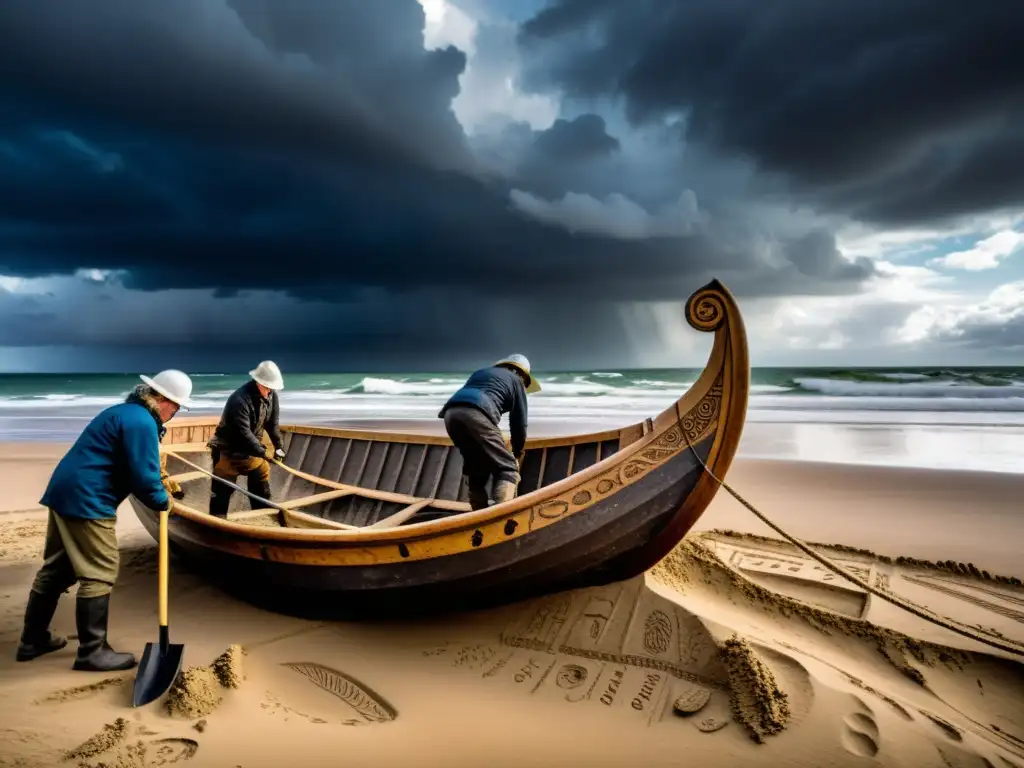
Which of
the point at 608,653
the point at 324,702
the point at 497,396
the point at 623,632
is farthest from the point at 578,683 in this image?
the point at 497,396

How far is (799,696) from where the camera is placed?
296 centimetres

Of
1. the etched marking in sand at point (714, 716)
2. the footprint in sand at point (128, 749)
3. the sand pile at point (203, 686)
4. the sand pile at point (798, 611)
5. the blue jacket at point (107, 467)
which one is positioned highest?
the blue jacket at point (107, 467)

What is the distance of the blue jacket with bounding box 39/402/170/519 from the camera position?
129 inches

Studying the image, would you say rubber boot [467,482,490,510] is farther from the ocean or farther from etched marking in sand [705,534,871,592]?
the ocean

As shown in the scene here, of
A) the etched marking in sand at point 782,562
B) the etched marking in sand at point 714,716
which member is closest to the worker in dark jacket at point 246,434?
the etched marking in sand at point 714,716

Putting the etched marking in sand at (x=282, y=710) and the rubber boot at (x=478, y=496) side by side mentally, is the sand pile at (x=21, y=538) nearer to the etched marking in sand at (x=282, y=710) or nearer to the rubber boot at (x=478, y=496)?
the etched marking in sand at (x=282, y=710)

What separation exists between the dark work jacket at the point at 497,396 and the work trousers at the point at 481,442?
0.06 m

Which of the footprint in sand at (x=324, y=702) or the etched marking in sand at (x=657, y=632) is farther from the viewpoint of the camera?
the etched marking in sand at (x=657, y=632)

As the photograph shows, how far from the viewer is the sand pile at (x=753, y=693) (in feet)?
9.13

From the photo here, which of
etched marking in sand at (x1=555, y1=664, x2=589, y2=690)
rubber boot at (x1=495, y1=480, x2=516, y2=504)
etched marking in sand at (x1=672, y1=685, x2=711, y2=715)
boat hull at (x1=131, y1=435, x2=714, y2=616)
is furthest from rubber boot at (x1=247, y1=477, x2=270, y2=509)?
etched marking in sand at (x1=672, y1=685, x2=711, y2=715)

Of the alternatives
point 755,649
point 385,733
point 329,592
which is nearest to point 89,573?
point 329,592

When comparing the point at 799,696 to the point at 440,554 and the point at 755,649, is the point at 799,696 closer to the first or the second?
the point at 755,649

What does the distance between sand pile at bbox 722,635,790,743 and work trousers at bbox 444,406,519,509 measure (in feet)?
5.72

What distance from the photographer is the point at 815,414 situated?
19422mm
